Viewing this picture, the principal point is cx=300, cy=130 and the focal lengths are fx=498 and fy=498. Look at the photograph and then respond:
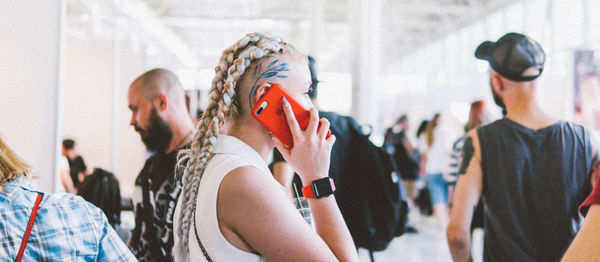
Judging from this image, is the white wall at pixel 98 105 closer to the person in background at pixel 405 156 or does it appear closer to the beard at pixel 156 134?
the beard at pixel 156 134

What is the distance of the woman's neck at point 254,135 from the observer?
1191 mm

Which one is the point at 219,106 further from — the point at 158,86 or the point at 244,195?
the point at 158,86

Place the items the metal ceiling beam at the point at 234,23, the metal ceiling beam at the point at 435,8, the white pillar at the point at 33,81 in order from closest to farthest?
the white pillar at the point at 33,81, the metal ceiling beam at the point at 435,8, the metal ceiling beam at the point at 234,23

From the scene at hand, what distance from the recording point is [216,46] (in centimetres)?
2481

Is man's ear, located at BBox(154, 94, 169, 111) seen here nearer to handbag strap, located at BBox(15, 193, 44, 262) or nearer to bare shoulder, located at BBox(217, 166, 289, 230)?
handbag strap, located at BBox(15, 193, 44, 262)

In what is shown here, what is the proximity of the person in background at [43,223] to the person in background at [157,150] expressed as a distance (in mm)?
860

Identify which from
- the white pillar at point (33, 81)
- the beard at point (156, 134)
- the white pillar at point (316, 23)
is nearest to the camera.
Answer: the white pillar at point (33, 81)

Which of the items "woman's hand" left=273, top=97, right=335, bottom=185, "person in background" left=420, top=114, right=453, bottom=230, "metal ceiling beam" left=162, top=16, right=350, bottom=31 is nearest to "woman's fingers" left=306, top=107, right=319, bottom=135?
"woman's hand" left=273, top=97, right=335, bottom=185

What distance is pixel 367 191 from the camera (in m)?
2.51

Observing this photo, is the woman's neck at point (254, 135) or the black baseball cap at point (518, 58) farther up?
the black baseball cap at point (518, 58)

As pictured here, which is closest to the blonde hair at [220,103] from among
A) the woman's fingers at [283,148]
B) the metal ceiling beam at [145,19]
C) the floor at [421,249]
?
the woman's fingers at [283,148]

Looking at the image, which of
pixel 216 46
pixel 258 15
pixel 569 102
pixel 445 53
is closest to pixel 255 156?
pixel 569 102

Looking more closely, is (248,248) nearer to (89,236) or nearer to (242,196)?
(242,196)

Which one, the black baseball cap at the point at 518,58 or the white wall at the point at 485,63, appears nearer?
the black baseball cap at the point at 518,58
